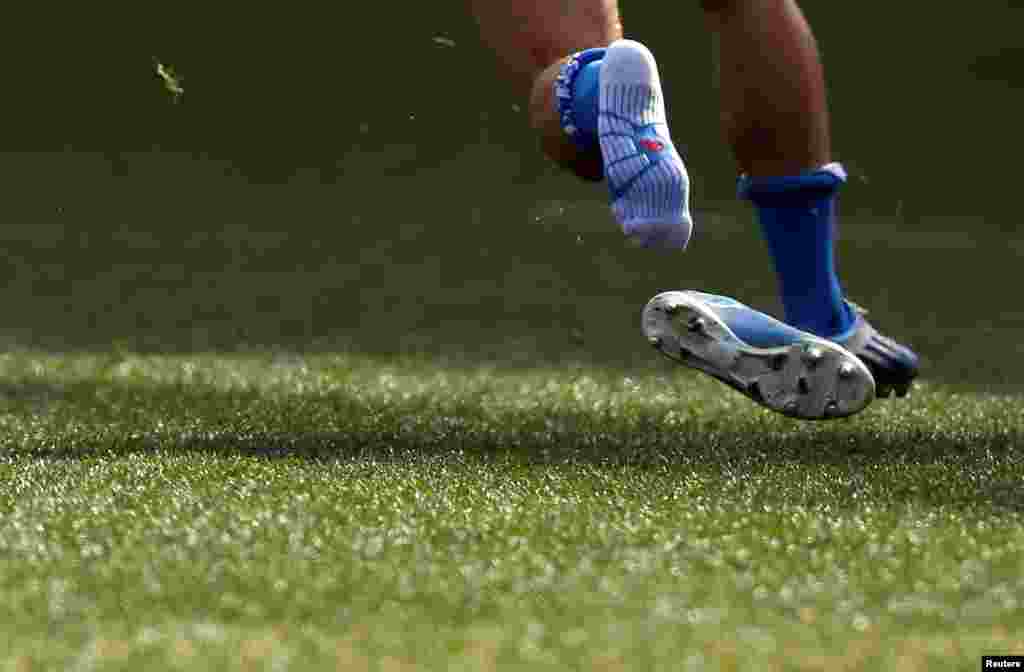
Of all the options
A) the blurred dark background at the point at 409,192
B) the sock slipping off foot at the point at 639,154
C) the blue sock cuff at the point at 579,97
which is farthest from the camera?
the blurred dark background at the point at 409,192

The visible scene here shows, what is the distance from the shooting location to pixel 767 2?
2.61m

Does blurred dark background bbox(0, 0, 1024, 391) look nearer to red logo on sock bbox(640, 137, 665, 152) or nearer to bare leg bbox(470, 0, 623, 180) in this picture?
bare leg bbox(470, 0, 623, 180)

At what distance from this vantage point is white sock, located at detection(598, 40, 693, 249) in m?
2.25

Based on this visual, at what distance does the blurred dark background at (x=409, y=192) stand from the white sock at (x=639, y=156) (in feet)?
9.14

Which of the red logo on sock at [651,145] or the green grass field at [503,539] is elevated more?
the red logo on sock at [651,145]

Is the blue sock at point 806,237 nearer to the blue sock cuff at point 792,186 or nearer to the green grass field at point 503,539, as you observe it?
the blue sock cuff at point 792,186

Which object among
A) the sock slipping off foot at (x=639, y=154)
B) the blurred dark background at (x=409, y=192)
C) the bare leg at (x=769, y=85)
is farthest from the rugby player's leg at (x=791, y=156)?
the blurred dark background at (x=409, y=192)

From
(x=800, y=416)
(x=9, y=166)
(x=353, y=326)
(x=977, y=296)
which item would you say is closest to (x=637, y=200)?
(x=800, y=416)

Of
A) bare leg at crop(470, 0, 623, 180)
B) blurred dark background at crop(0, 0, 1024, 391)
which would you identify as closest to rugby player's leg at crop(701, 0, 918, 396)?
bare leg at crop(470, 0, 623, 180)

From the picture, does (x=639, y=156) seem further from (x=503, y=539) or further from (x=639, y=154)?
(x=503, y=539)

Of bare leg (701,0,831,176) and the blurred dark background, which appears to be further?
the blurred dark background

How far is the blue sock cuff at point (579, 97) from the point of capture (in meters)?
2.35

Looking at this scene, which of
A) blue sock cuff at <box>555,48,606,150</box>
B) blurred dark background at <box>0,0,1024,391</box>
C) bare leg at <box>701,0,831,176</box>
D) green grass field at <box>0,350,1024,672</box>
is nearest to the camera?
green grass field at <box>0,350,1024,672</box>

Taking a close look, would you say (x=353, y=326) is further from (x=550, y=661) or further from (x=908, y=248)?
(x=550, y=661)
